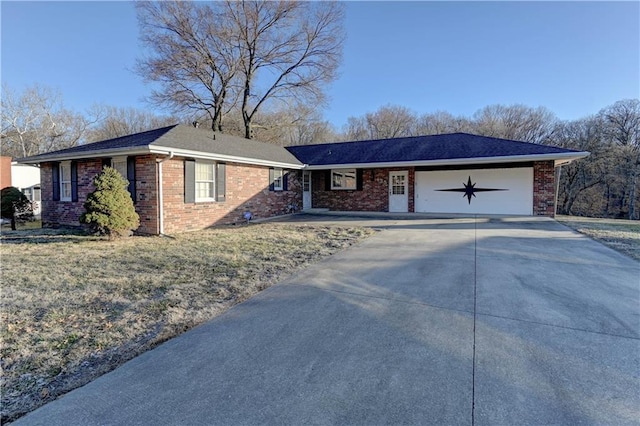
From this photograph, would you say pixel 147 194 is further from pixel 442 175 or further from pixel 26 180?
pixel 26 180

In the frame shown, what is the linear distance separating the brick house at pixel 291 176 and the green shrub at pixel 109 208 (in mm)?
813

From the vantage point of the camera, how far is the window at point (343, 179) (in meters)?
16.2

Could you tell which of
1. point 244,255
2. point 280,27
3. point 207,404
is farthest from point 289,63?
point 207,404

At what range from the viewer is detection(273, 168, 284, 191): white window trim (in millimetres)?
14305

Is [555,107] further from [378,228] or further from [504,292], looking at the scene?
[504,292]

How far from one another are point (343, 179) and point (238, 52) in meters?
14.4

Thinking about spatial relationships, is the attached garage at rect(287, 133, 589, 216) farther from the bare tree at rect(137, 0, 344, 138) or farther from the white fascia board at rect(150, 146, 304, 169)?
the bare tree at rect(137, 0, 344, 138)

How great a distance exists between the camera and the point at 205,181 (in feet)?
35.4

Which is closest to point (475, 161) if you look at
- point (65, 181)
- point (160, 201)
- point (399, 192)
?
point (399, 192)

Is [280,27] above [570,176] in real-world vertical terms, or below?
above

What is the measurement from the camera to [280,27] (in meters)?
23.2

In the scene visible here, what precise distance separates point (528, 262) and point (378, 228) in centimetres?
499

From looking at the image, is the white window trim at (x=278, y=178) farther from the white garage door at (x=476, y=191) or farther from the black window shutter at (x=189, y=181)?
the white garage door at (x=476, y=191)

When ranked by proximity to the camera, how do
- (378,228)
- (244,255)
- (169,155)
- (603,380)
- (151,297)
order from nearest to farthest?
(603,380) → (151,297) → (244,255) → (169,155) → (378,228)
